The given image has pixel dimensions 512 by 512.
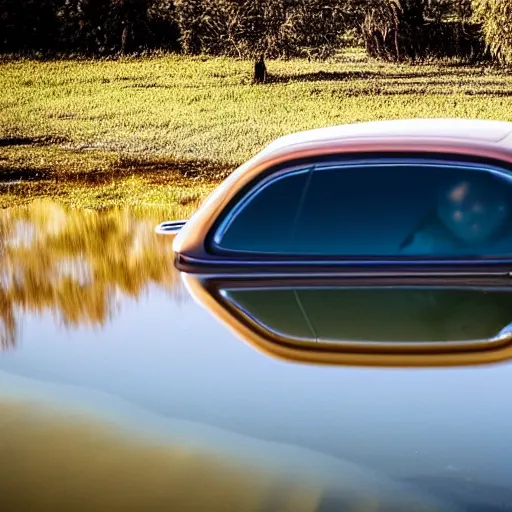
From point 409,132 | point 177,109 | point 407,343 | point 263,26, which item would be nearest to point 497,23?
point 263,26

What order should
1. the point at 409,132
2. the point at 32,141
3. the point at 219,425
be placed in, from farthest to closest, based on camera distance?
the point at 32,141 → the point at 409,132 → the point at 219,425

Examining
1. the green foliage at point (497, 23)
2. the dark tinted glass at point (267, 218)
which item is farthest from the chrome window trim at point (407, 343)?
the green foliage at point (497, 23)

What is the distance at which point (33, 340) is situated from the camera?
3057 millimetres

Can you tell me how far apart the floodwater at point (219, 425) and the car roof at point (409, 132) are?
724mm

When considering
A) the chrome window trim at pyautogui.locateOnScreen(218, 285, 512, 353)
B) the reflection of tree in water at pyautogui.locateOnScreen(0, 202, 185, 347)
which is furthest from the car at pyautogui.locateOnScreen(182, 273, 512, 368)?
the reflection of tree in water at pyautogui.locateOnScreen(0, 202, 185, 347)

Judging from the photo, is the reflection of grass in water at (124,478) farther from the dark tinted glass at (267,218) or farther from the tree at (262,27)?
the tree at (262,27)

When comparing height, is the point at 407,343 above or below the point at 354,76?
above

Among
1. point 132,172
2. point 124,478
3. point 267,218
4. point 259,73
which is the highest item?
point 267,218

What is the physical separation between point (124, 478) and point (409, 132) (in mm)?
1651

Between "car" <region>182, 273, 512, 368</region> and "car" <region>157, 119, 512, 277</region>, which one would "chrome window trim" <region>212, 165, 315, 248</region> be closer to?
"car" <region>157, 119, 512, 277</region>

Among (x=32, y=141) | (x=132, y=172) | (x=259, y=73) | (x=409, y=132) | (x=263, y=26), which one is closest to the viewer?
(x=409, y=132)

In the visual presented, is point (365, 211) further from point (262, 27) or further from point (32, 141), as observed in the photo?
point (262, 27)

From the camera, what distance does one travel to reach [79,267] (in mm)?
3838

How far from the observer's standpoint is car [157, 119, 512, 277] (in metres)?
3.14
